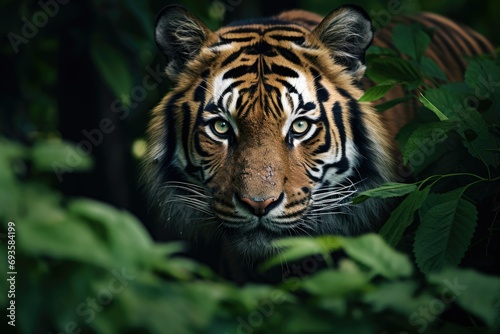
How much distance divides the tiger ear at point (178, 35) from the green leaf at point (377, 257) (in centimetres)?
237

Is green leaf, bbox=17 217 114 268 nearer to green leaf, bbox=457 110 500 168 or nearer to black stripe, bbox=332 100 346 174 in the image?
green leaf, bbox=457 110 500 168

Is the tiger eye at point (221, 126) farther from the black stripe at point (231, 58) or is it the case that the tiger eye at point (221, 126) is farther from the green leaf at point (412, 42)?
the green leaf at point (412, 42)

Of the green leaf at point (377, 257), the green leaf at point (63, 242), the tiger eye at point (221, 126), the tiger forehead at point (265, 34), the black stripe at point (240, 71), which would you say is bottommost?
the green leaf at point (63, 242)

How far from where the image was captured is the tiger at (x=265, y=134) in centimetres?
365

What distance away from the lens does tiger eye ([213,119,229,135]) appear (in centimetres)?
383

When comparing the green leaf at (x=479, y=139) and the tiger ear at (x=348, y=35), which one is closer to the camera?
the green leaf at (x=479, y=139)

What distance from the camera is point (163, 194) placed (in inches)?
167

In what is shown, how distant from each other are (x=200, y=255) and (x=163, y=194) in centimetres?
178

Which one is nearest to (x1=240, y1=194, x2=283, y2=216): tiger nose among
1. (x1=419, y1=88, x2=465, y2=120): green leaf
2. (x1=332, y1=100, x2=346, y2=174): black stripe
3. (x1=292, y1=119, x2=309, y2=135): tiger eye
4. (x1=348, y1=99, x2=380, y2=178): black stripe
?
(x1=292, y1=119, x2=309, y2=135): tiger eye

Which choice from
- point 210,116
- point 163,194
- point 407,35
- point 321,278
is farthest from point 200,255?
point 321,278

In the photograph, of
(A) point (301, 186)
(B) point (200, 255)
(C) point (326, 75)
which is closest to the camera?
(A) point (301, 186)

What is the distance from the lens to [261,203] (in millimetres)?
3521

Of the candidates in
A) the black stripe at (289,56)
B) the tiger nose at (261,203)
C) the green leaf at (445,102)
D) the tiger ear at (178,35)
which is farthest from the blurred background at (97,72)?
the green leaf at (445,102)

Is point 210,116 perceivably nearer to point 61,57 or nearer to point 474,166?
point 474,166
